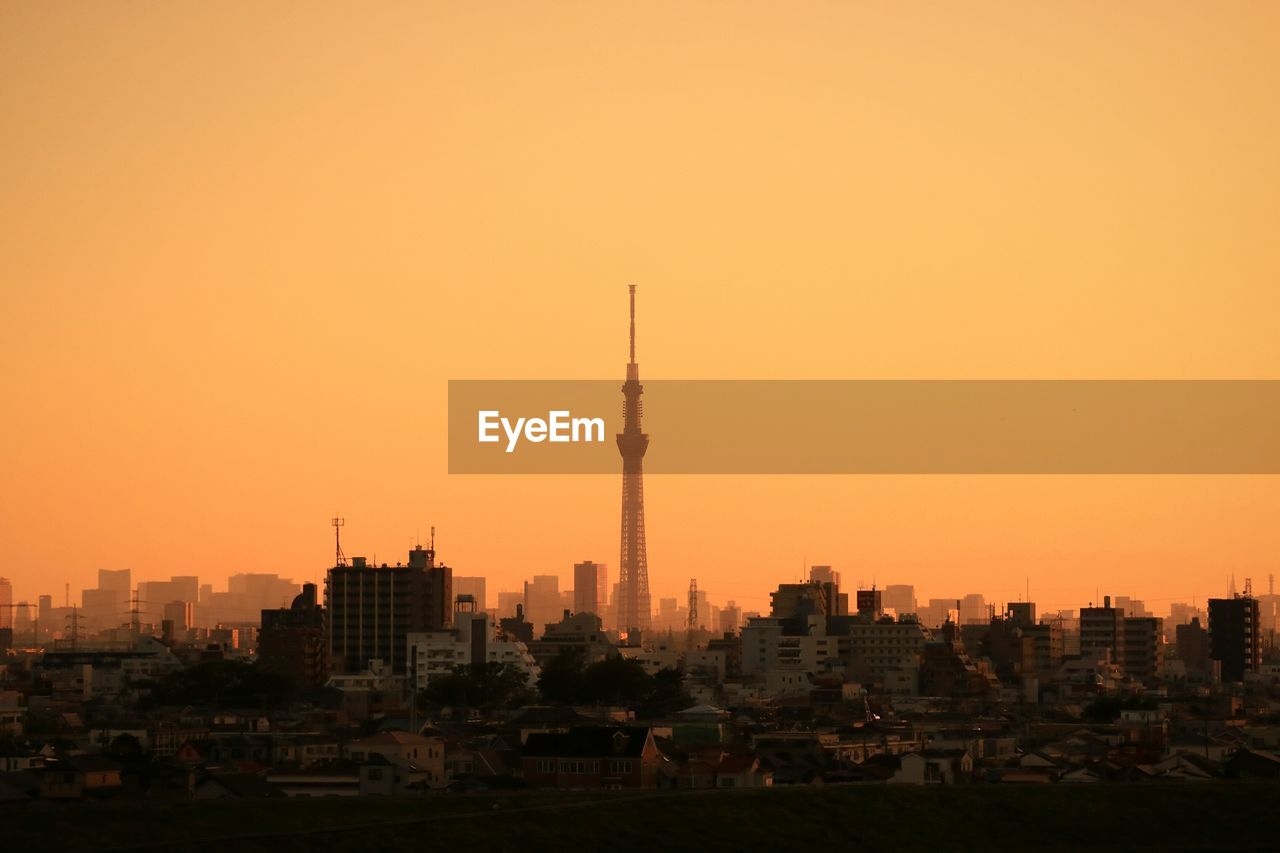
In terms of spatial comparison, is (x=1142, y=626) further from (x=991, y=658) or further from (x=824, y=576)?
(x=824, y=576)

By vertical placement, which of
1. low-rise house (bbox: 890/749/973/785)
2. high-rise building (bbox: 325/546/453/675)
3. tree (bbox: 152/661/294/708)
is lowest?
low-rise house (bbox: 890/749/973/785)

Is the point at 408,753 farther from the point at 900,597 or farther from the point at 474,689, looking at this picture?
the point at 900,597

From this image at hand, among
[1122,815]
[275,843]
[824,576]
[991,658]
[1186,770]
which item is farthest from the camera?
[824,576]

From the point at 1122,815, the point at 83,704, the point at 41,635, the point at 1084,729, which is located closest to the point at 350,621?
the point at 83,704

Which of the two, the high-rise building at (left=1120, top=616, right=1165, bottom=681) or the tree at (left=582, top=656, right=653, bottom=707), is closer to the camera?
the tree at (left=582, top=656, right=653, bottom=707)

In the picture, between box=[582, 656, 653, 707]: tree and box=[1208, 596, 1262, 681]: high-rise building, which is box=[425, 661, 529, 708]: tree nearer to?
box=[582, 656, 653, 707]: tree

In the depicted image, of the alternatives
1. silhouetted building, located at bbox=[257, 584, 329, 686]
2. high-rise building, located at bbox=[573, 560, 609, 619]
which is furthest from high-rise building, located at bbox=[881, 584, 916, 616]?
silhouetted building, located at bbox=[257, 584, 329, 686]

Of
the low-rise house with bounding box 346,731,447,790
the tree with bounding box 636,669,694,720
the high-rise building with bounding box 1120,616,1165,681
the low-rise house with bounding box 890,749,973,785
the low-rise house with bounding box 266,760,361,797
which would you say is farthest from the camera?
the high-rise building with bounding box 1120,616,1165,681
